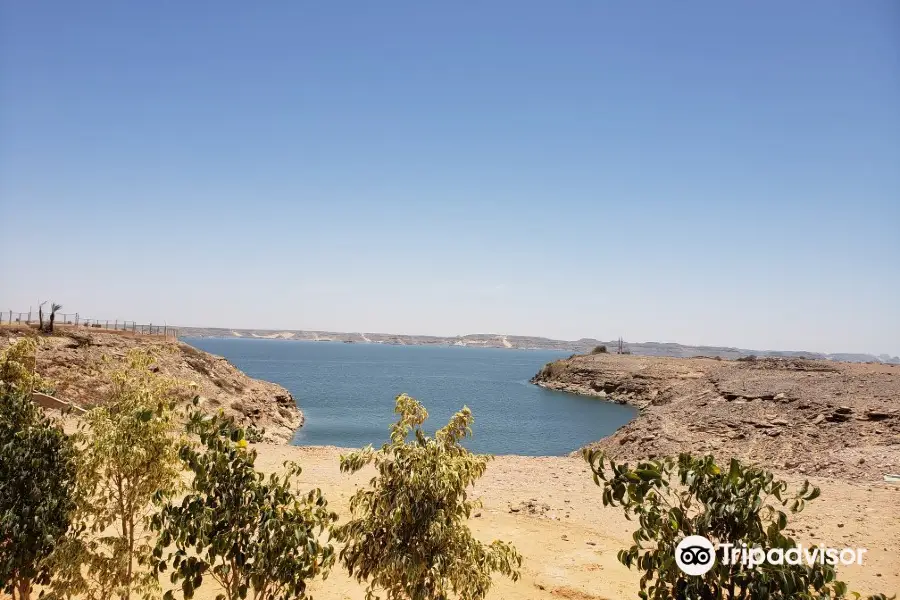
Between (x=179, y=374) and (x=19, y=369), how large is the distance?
142ft

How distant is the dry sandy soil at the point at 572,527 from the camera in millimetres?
14680

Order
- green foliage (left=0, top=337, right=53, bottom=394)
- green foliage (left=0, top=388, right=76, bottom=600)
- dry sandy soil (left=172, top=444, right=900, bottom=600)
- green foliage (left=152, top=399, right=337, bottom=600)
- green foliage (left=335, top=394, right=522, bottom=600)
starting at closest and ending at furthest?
green foliage (left=152, top=399, right=337, bottom=600) < green foliage (left=335, top=394, right=522, bottom=600) < green foliage (left=0, top=388, right=76, bottom=600) < green foliage (left=0, top=337, right=53, bottom=394) < dry sandy soil (left=172, top=444, right=900, bottom=600)

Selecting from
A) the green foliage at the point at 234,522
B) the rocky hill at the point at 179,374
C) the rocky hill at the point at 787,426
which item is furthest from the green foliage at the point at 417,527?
the rocky hill at the point at 179,374

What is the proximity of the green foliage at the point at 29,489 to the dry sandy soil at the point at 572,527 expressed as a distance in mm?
7203

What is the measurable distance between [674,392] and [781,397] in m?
20.7

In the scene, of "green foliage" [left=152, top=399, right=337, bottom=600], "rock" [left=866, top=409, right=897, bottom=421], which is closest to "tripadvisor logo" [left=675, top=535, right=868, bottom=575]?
"green foliage" [left=152, top=399, right=337, bottom=600]

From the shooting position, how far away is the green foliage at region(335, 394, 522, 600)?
6.91 m

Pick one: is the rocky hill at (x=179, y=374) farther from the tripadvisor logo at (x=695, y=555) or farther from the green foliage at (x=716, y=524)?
the tripadvisor logo at (x=695, y=555)

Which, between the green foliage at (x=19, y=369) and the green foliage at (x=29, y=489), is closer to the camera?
the green foliage at (x=29, y=489)

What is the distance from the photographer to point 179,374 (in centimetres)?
4878

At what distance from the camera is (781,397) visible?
135 feet

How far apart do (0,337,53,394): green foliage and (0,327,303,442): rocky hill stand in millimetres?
30067

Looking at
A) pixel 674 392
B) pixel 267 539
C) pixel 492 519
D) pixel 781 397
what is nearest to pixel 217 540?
pixel 267 539

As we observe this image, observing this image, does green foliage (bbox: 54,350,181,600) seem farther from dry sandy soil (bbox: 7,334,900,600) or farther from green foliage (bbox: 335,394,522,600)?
green foliage (bbox: 335,394,522,600)
